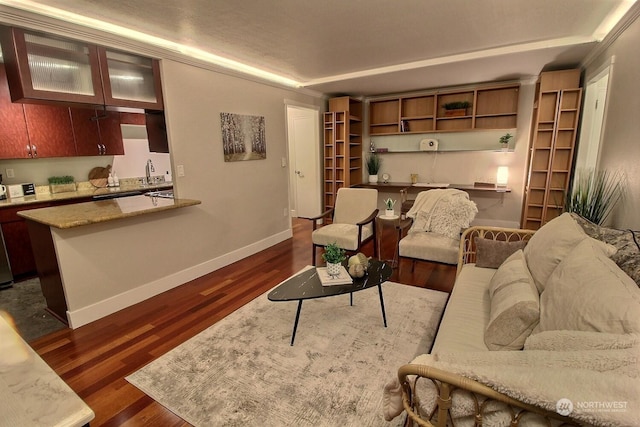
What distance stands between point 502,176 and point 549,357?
4651 millimetres

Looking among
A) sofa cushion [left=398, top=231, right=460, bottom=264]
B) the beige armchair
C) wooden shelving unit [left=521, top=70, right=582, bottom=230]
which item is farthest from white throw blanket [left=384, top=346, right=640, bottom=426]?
wooden shelving unit [left=521, top=70, right=582, bottom=230]

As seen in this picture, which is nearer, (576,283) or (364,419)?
(576,283)

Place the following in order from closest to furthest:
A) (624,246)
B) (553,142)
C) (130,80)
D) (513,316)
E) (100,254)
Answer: (513,316)
(624,246)
(100,254)
(130,80)
(553,142)

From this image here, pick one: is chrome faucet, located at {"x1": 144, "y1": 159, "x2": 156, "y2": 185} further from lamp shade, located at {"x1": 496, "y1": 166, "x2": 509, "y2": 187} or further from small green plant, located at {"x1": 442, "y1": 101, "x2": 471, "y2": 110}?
lamp shade, located at {"x1": 496, "y1": 166, "x2": 509, "y2": 187}

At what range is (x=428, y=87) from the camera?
5.14 meters

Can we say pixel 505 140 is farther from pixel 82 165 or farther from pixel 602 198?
pixel 82 165

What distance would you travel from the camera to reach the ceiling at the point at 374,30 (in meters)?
2.33

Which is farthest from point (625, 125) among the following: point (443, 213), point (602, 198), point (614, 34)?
point (443, 213)

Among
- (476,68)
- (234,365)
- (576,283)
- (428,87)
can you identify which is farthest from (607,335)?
(428,87)

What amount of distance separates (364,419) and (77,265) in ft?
8.02

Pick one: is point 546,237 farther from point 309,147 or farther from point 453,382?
point 309,147

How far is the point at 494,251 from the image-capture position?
2.41m

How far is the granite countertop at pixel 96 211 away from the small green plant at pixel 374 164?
12.0ft

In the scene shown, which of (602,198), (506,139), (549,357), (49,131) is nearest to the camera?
(549,357)
